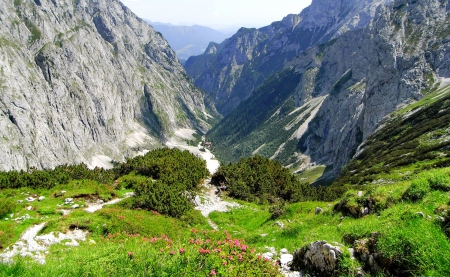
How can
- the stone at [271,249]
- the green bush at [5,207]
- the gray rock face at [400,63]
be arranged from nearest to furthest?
1. the stone at [271,249]
2. the green bush at [5,207]
3. the gray rock face at [400,63]

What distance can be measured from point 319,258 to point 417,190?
6.00 meters

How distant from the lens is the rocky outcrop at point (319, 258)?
9762mm

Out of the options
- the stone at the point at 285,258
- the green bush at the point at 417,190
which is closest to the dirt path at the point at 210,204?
the stone at the point at 285,258

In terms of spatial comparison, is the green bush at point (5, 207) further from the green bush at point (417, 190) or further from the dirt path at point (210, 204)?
the green bush at point (417, 190)

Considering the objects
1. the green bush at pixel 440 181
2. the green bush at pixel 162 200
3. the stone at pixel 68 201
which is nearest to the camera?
the green bush at pixel 440 181

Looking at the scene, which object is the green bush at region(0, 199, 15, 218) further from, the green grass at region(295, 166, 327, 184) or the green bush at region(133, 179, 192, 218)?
the green grass at region(295, 166, 327, 184)

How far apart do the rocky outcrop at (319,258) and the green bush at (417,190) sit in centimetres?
529

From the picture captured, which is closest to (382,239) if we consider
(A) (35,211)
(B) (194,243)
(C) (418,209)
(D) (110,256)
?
(C) (418,209)

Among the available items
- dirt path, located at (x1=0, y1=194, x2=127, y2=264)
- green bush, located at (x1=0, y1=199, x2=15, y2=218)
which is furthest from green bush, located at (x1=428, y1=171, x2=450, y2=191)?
green bush, located at (x1=0, y1=199, x2=15, y2=218)

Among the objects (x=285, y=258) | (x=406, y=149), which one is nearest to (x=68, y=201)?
(x=285, y=258)

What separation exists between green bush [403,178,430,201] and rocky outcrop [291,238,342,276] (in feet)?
17.4

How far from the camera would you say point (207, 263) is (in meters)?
9.19

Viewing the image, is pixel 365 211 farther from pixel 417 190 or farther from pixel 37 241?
pixel 37 241

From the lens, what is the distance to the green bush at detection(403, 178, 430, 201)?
12.3m
